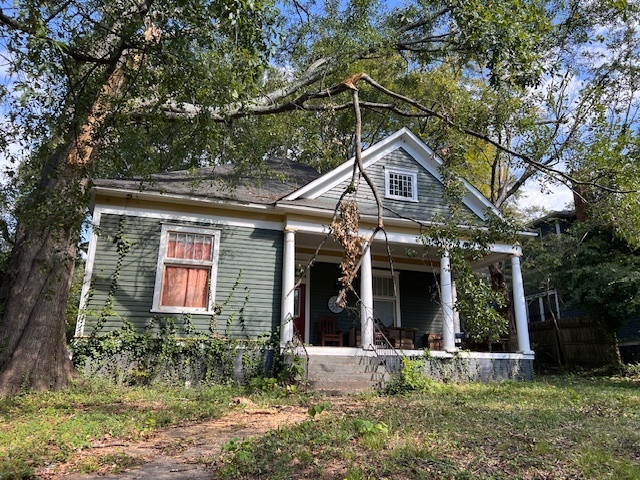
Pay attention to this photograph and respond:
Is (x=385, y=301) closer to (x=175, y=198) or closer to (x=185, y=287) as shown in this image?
(x=185, y=287)

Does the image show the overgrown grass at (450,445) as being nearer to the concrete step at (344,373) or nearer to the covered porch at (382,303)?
the concrete step at (344,373)

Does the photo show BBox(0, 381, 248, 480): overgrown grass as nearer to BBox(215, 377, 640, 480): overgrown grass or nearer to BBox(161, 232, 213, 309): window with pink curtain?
BBox(215, 377, 640, 480): overgrown grass

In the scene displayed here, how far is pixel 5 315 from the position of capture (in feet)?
25.3

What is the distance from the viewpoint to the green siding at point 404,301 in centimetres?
1286

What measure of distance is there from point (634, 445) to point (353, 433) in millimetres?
2844

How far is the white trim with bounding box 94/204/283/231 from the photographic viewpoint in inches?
398

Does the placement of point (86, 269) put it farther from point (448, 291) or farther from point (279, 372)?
point (448, 291)

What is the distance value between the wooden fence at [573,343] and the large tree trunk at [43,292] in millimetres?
15365

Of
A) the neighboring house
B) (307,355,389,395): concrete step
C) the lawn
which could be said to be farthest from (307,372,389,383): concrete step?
the neighboring house

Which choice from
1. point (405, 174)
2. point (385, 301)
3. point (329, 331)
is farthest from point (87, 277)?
point (405, 174)

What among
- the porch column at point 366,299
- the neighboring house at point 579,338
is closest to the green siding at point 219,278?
the porch column at point 366,299

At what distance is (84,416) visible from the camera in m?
6.15

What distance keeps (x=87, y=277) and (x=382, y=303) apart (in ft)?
26.0

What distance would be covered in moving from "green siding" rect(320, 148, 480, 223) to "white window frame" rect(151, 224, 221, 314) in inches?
150
